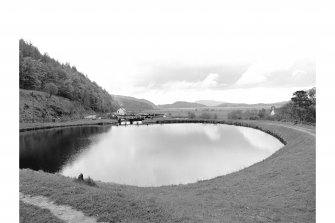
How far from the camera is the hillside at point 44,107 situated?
87.6 meters

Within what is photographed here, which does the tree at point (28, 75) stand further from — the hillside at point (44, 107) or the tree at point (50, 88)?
the hillside at point (44, 107)

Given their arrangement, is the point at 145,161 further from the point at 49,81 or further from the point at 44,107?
the point at 49,81

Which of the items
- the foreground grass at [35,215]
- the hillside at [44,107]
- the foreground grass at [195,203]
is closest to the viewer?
the foreground grass at [35,215]

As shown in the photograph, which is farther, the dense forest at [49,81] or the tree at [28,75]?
the dense forest at [49,81]

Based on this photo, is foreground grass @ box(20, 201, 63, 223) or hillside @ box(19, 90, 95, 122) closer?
foreground grass @ box(20, 201, 63, 223)

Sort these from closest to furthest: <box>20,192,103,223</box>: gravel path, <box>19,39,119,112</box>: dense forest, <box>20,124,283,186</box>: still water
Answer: <box>20,192,103,223</box>: gravel path
<box>20,124,283,186</box>: still water
<box>19,39,119,112</box>: dense forest

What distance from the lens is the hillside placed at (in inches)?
3450

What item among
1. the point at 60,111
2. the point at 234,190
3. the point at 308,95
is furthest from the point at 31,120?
the point at 308,95

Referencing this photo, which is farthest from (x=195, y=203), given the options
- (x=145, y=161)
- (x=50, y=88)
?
(x=50, y=88)

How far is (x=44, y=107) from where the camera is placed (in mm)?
98562

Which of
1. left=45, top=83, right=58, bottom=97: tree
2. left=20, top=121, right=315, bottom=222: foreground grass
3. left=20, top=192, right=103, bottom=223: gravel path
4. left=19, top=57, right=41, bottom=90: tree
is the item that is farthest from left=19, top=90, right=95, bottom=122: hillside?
left=20, top=121, right=315, bottom=222: foreground grass

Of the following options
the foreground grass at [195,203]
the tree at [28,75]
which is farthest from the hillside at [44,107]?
the foreground grass at [195,203]

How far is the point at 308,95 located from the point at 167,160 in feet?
165

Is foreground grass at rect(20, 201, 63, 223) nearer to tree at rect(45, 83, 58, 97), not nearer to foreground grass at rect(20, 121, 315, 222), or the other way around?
foreground grass at rect(20, 121, 315, 222)
